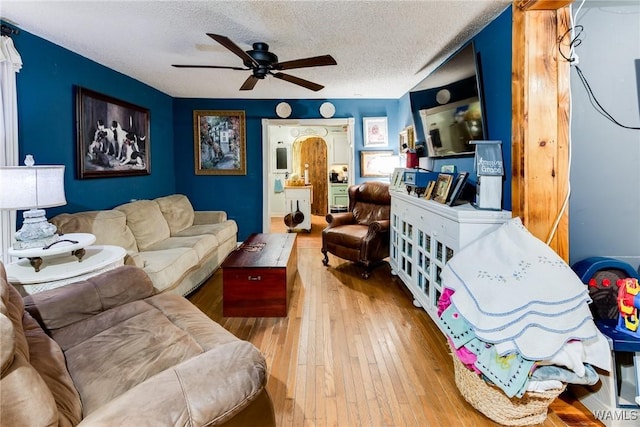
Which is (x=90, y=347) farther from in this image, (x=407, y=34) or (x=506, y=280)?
(x=407, y=34)

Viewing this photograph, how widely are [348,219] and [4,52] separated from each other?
3.81 m

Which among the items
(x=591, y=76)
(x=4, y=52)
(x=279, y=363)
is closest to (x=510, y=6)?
(x=591, y=76)

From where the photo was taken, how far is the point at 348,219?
5031mm

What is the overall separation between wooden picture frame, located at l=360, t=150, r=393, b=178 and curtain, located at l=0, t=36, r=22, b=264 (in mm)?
4274

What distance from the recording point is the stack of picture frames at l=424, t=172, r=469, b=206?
2748mm

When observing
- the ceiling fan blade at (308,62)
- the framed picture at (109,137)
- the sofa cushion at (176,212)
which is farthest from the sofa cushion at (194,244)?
the ceiling fan blade at (308,62)

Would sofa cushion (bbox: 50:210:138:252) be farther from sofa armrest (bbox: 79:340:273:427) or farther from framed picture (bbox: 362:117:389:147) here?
framed picture (bbox: 362:117:389:147)

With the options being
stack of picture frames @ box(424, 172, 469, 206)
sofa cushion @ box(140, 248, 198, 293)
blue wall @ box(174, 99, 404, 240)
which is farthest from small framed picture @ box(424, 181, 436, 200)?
blue wall @ box(174, 99, 404, 240)

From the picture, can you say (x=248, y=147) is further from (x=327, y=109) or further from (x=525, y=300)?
(x=525, y=300)

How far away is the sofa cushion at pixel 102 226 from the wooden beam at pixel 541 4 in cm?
363

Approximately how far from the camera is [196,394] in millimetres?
1163

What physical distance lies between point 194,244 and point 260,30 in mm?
2219

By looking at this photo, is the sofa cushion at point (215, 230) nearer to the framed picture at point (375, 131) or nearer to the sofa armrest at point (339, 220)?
the sofa armrest at point (339, 220)

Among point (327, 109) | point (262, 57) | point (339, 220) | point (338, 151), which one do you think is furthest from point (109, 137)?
point (338, 151)
